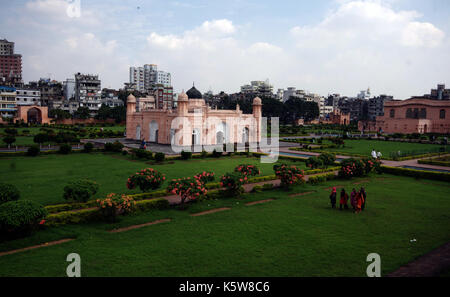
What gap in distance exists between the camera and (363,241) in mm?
9922

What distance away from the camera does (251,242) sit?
9.72m

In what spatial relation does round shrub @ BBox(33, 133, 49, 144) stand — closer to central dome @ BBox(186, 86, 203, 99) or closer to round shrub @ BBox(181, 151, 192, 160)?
round shrub @ BBox(181, 151, 192, 160)

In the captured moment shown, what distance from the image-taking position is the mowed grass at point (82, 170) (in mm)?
15820

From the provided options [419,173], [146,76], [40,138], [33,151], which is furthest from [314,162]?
[146,76]

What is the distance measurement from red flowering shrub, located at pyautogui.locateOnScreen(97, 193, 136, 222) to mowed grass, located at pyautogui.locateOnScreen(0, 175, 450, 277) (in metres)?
0.39

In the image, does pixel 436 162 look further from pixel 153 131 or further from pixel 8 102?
pixel 8 102

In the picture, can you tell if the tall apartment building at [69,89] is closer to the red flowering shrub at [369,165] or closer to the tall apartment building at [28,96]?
the tall apartment building at [28,96]

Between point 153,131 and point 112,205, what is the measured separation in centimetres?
2866

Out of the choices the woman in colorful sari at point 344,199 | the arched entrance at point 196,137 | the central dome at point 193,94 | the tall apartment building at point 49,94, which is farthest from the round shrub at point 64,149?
the tall apartment building at point 49,94

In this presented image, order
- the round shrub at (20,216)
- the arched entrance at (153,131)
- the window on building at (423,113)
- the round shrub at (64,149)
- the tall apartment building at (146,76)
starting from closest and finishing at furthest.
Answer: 1. the round shrub at (20,216)
2. the round shrub at (64,149)
3. the arched entrance at (153,131)
4. the window on building at (423,113)
5. the tall apartment building at (146,76)

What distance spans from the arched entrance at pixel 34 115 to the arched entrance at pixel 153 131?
40.5 meters

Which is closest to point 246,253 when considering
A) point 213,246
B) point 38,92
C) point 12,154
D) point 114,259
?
point 213,246

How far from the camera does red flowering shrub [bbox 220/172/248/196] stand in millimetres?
14609
